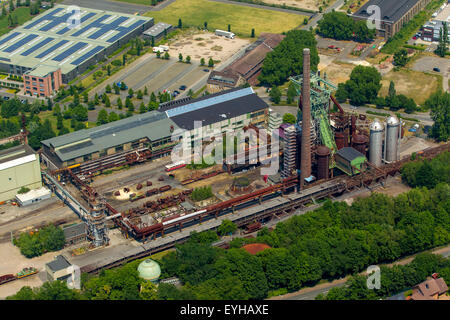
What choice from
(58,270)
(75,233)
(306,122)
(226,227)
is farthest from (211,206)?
(58,270)

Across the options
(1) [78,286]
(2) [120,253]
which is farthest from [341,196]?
(1) [78,286]

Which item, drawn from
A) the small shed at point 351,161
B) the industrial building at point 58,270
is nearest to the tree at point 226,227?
the industrial building at point 58,270

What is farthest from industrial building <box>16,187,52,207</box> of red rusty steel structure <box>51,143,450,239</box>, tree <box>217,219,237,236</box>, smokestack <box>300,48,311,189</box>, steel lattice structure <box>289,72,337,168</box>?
steel lattice structure <box>289,72,337,168</box>

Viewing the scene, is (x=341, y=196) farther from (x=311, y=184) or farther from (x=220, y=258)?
(x=220, y=258)

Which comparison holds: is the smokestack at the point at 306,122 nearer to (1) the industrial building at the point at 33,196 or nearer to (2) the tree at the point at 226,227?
(2) the tree at the point at 226,227

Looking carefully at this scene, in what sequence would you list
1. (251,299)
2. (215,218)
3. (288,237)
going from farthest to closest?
1. (215,218)
2. (288,237)
3. (251,299)

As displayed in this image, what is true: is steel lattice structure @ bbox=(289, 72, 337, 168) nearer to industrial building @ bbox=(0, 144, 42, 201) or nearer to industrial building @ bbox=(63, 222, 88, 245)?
industrial building @ bbox=(63, 222, 88, 245)

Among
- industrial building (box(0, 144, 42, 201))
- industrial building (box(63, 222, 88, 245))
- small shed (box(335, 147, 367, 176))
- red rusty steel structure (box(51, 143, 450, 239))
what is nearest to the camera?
red rusty steel structure (box(51, 143, 450, 239))
